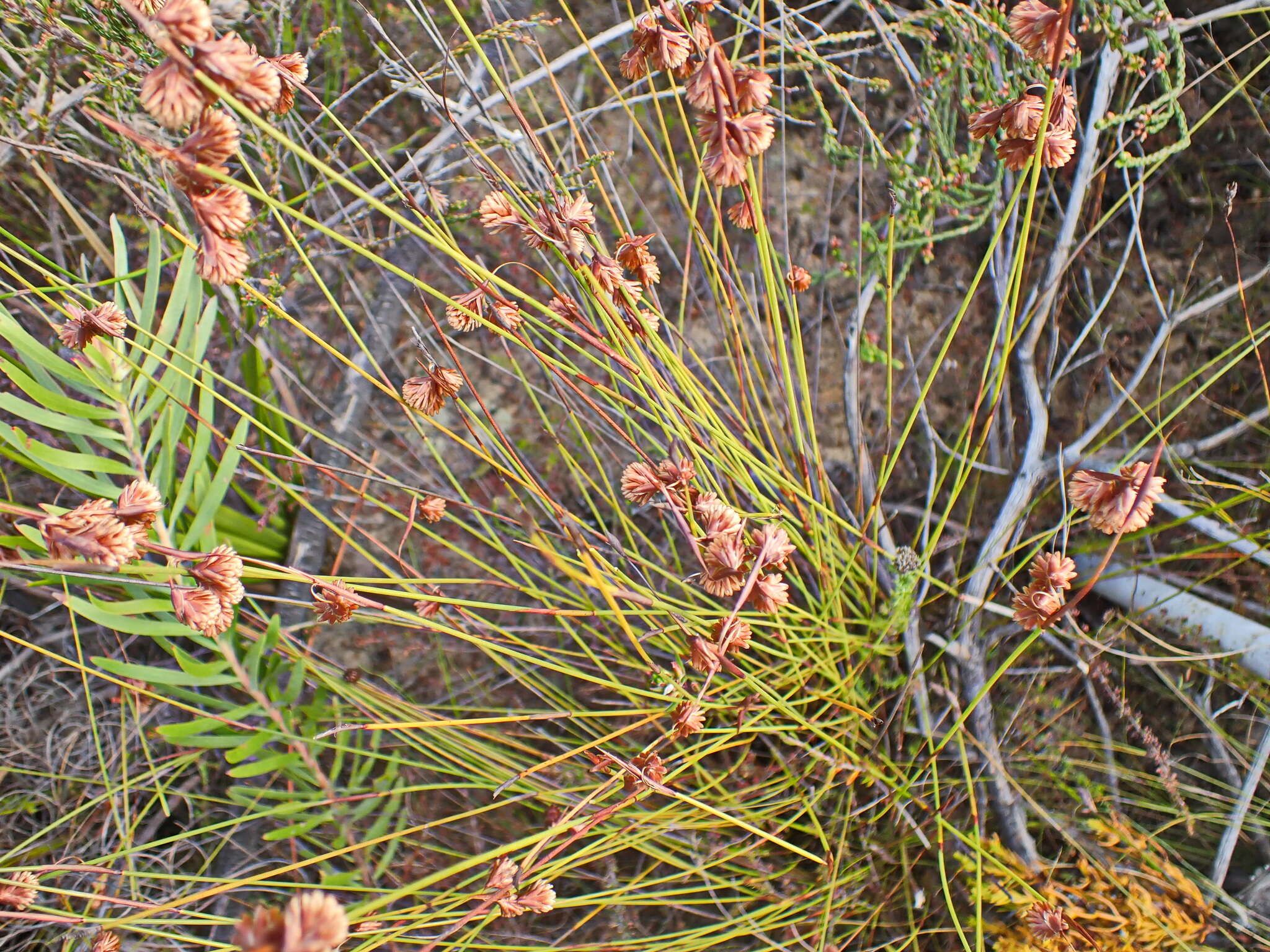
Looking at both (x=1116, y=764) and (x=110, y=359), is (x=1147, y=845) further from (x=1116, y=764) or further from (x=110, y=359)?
(x=110, y=359)

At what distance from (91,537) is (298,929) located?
0.30 metres

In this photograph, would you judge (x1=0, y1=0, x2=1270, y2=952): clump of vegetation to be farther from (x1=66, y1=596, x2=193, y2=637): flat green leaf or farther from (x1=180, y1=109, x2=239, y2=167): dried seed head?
(x1=180, y1=109, x2=239, y2=167): dried seed head

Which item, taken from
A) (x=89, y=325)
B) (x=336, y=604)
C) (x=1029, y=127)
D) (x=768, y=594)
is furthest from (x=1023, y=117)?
(x=89, y=325)

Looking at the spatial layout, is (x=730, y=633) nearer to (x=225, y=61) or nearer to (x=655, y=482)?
(x=655, y=482)

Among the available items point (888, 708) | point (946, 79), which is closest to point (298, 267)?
point (946, 79)

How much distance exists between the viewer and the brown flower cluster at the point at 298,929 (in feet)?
1.35

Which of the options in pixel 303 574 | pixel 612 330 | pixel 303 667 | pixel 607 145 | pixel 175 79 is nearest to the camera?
pixel 175 79

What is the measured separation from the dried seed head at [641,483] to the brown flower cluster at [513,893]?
34 centimetres

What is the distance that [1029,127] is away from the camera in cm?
63

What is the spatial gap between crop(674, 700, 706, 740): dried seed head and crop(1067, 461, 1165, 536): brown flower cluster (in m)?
0.36

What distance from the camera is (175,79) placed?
17.2 inches

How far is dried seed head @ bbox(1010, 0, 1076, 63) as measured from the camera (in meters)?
0.56

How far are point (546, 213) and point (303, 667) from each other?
0.75m

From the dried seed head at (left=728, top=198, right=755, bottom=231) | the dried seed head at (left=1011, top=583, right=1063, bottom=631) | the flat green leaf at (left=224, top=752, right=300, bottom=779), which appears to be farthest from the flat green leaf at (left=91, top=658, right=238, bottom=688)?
the dried seed head at (left=1011, top=583, right=1063, bottom=631)
